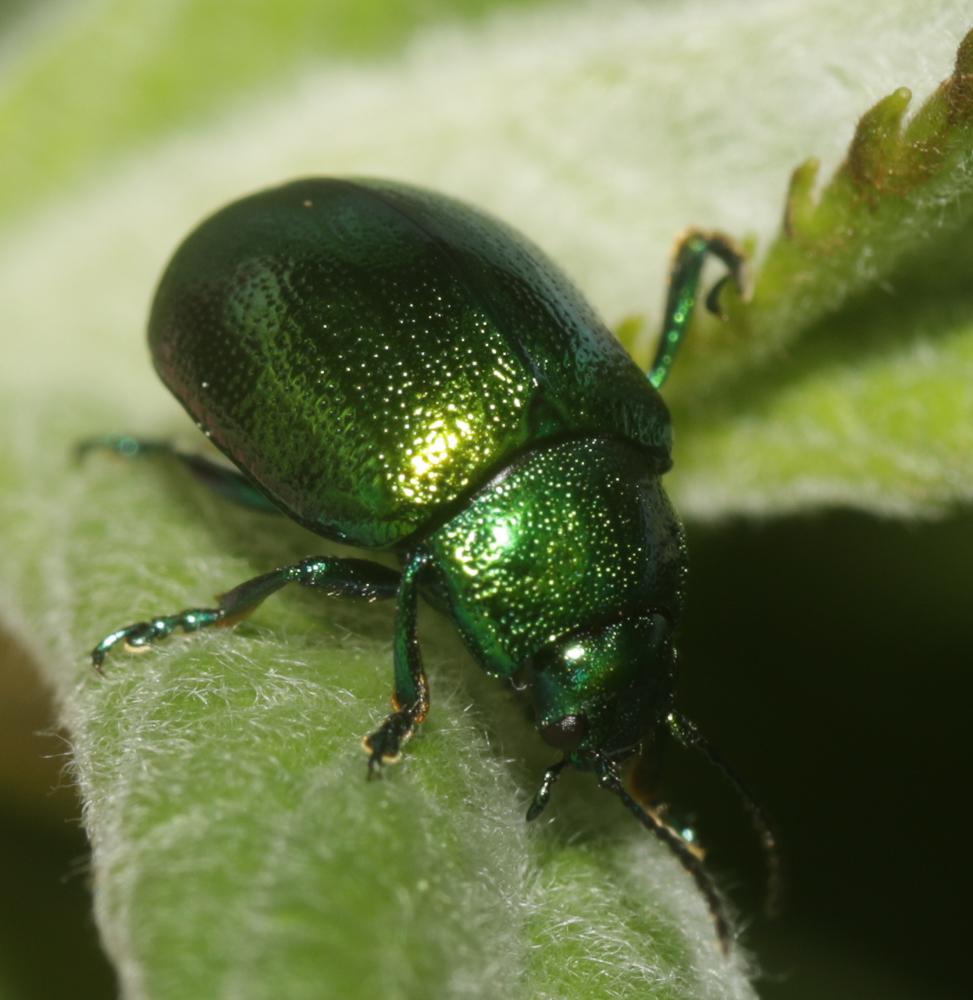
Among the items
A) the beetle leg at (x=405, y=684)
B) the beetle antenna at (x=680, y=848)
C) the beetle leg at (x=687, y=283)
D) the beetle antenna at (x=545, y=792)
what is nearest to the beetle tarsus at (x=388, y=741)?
the beetle leg at (x=405, y=684)

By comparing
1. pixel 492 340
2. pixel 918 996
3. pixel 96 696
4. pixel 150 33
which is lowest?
pixel 918 996

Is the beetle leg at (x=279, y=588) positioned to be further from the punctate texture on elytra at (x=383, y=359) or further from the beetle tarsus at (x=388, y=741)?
the beetle tarsus at (x=388, y=741)

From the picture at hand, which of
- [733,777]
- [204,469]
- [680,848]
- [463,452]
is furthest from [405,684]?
[204,469]

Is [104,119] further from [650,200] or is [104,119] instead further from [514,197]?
[650,200]

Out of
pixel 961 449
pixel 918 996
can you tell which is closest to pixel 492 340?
pixel 961 449

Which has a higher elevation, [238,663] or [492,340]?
[492,340]

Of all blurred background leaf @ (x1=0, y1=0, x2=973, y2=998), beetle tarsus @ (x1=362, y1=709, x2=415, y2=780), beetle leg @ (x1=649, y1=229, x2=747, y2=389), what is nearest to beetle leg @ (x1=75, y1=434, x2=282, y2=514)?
blurred background leaf @ (x1=0, y1=0, x2=973, y2=998)

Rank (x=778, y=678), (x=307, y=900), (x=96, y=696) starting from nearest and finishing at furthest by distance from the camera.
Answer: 1. (x=307, y=900)
2. (x=96, y=696)
3. (x=778, y=678)
